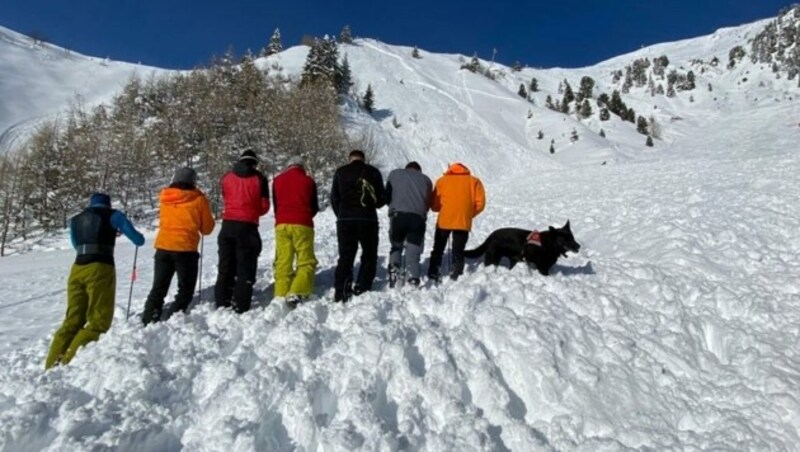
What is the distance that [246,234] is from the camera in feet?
20.4

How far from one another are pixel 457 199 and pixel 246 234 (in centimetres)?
296

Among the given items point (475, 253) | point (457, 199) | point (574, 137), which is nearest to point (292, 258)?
point (457, 199)

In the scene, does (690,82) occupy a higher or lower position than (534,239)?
higher

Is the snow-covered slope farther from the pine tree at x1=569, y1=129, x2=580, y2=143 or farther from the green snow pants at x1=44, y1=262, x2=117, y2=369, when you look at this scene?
the pine tree at x1=569, y1=129, x2=580, y2=143

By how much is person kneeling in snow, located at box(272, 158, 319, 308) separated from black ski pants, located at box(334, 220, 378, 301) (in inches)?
13.8

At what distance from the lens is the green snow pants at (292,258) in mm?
6148

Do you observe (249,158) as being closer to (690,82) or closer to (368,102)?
(368,102)

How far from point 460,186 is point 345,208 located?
1819 mm

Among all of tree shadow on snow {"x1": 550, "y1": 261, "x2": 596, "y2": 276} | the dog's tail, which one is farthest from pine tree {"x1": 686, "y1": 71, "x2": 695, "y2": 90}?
the dog's tail

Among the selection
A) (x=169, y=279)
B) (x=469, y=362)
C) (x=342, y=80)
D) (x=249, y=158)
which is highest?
(x=342, y=80)

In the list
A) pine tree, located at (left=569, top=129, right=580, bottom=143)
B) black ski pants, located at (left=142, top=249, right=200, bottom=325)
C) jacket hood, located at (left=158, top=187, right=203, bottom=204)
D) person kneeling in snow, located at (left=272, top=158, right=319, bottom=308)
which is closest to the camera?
black ski pants, located at (left=142, top=249, right=200, bottom=325)

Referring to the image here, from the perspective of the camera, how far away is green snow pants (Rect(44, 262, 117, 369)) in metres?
5.10

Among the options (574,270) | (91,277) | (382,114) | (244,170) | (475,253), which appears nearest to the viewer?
(91,277)

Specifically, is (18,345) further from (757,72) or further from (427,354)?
(757,72)
